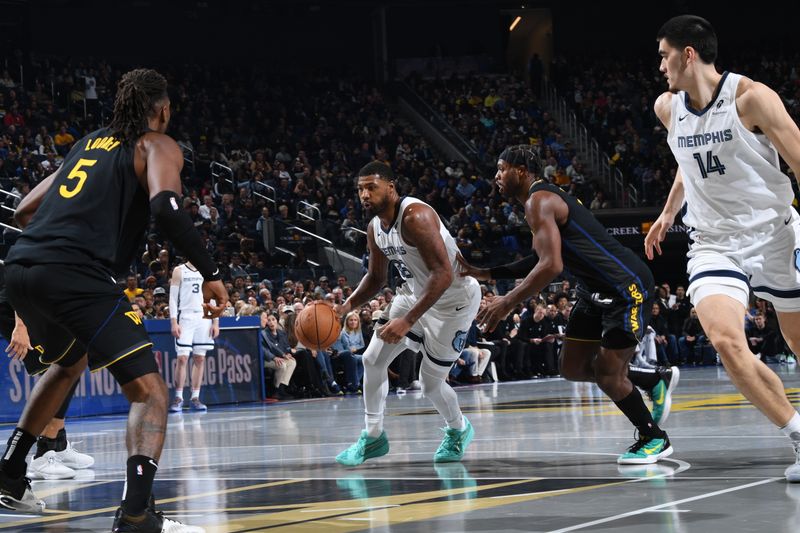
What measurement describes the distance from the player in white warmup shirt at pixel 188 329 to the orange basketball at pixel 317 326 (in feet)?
18.3

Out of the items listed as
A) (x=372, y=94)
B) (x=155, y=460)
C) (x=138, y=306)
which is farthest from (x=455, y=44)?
(x=155, y=460)

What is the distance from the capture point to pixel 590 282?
6859 mm

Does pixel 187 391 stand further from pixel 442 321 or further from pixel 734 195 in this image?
pixel 734 195

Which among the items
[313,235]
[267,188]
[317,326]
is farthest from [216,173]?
[317,326]

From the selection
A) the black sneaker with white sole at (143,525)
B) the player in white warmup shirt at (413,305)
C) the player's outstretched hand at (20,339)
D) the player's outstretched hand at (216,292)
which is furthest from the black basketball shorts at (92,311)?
the player in white warmup shirt at (413,305)

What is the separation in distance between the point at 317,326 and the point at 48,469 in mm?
2248

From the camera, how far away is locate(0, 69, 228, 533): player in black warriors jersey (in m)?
4.62

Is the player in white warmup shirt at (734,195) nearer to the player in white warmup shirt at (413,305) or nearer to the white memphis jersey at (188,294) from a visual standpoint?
the player in white warmup shirt at (413,305)

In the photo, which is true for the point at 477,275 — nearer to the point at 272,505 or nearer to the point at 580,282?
the point at 580,282

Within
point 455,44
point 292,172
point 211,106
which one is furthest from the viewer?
point 455,44

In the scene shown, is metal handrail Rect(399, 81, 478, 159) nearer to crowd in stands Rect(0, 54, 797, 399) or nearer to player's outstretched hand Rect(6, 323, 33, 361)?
crowd in stands Rect(0, 54, 797, 399)

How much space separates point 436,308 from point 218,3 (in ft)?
98.5

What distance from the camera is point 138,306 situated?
1541cm

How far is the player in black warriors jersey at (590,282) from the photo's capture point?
6590mm
